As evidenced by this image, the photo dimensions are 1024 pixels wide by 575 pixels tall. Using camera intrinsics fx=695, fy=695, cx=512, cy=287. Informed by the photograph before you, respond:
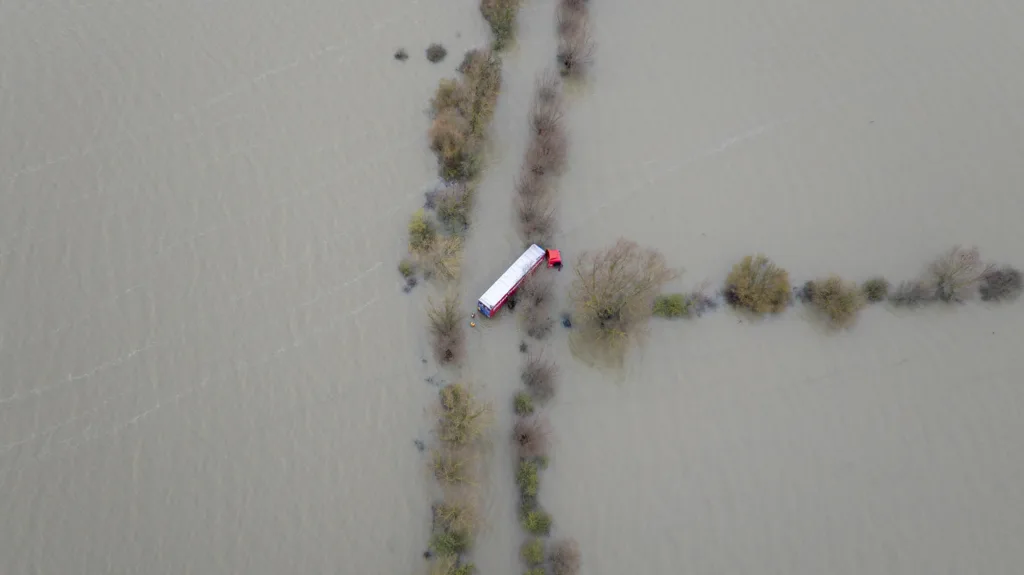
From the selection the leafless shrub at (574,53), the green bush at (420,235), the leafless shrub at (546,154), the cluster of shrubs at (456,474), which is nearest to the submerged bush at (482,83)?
the leafless shrub at (546,154)

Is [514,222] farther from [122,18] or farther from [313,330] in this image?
[122,18]

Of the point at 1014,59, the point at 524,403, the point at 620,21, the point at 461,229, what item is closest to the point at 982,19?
the point at 1014,59

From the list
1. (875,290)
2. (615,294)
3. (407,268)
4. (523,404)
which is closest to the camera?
(523,404)

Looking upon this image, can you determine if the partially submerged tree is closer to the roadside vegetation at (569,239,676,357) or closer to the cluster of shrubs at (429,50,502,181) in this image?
the roadside vegetation at (569,239,676,357)

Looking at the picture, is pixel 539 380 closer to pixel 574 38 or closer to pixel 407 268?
pixel 407 268

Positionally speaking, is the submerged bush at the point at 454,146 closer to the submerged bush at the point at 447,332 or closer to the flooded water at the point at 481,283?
the flooded water at the point at 481,283

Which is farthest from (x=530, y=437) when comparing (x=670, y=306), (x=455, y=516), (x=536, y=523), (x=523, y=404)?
(x=670, y=306)
